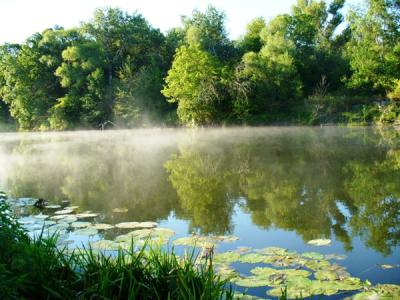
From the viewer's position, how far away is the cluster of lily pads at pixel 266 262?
5090 millimetres

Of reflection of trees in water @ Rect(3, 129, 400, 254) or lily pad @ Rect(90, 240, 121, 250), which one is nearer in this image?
lily pad @ Rect(90, 240, 121, 250)

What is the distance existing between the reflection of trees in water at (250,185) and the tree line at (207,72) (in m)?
20.0

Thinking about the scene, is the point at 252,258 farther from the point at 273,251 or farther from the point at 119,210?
the point at 119,210

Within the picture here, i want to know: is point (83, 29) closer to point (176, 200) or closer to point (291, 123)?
point (291, 123)

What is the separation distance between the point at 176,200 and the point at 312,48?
137 feet

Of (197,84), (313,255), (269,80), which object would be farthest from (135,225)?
(269,80)

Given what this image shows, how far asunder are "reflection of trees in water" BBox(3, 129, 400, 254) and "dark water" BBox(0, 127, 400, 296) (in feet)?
0.08

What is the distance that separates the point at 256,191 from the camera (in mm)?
11836

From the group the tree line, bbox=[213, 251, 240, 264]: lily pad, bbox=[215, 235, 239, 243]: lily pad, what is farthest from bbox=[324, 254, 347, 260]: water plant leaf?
the tree line

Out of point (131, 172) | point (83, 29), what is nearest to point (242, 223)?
point (131, 172)

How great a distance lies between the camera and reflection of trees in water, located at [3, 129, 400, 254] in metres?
8.70

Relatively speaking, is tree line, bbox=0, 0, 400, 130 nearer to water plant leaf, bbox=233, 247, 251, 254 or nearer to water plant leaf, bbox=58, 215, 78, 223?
water plant leaf, bbox=58, 215, 78, 223

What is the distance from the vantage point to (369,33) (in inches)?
1688

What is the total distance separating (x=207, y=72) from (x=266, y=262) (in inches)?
1438
